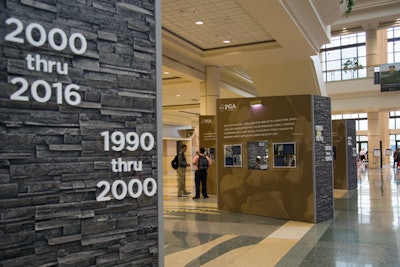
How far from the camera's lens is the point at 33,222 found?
2.14 meters

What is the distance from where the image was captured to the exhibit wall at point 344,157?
14375mm

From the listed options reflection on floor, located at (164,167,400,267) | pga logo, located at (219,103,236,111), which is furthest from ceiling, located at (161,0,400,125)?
reflection on floor, located at (164,167,400,267)

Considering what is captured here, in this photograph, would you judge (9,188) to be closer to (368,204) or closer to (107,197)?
(107,197)

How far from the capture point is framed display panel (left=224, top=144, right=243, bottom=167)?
30.5 ft

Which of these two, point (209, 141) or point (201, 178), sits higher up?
point (209, 141)

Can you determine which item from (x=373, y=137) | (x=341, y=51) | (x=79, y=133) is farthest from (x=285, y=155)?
(x=341, y=51)

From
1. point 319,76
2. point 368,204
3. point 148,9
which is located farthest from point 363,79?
point 148,9

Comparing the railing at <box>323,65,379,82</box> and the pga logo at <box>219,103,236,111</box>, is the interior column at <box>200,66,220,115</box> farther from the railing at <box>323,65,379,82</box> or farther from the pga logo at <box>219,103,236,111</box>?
the railing at <box>323,65,379,82</box>

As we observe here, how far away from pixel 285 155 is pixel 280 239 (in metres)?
2.23

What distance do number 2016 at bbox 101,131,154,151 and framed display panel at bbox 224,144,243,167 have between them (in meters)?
6.75

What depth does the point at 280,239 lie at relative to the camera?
257 inches

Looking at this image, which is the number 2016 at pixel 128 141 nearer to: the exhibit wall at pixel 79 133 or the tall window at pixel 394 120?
the exhibit wall at pixel 79 133

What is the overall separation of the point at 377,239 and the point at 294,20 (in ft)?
17.8

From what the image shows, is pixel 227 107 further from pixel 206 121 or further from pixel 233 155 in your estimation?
pixel 206 121
